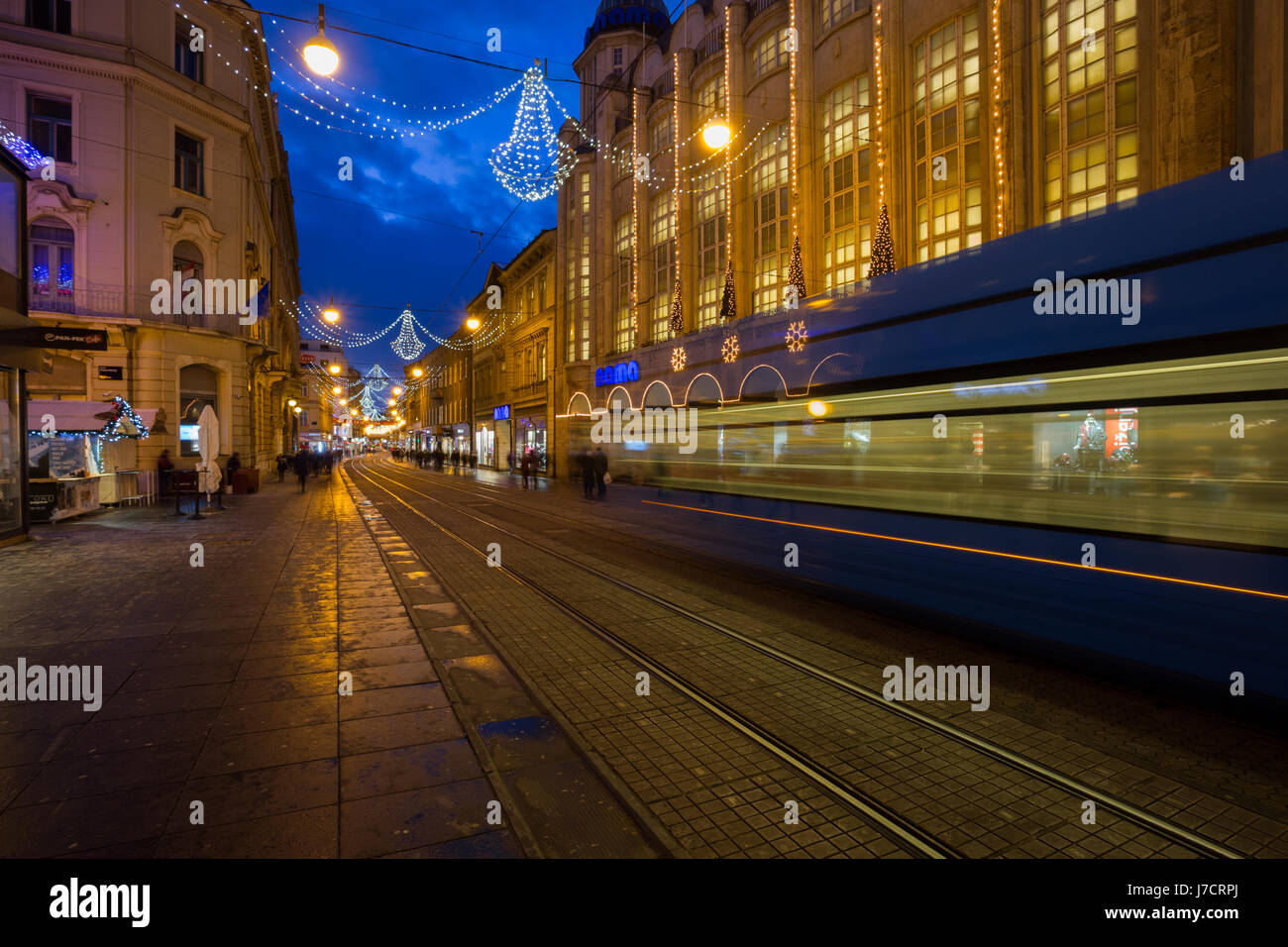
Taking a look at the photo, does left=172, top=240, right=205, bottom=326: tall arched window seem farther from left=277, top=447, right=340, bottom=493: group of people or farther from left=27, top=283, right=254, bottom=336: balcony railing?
left=277, top=447, right=340, bottom=493: group of people

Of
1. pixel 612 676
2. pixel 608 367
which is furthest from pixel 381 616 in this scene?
pixel 608 367

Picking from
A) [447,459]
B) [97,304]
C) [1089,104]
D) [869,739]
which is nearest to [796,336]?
[869,739]

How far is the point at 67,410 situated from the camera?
16719 mm

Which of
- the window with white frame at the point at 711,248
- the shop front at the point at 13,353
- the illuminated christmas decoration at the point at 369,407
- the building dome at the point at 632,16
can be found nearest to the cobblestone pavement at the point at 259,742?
the shop front at the point at 13,353

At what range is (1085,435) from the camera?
4941 mm

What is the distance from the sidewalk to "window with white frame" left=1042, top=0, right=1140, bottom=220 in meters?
14.8

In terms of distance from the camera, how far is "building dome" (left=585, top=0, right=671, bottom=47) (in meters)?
33.1

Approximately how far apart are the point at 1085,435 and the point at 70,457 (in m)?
21.3

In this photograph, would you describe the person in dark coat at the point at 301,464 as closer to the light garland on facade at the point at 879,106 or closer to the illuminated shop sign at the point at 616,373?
the illuminated shop sign at the point at 616,373

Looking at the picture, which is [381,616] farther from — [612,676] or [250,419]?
[250,419]

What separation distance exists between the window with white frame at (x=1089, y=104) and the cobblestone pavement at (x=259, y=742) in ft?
47.9

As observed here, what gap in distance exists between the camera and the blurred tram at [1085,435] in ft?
13.0

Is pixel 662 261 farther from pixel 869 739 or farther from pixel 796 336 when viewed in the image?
pixel 869 739
